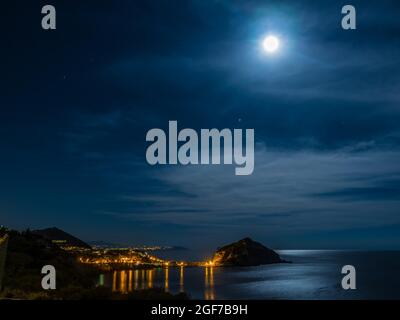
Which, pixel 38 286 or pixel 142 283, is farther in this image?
pixel 142 283

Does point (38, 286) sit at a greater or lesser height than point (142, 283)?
greater

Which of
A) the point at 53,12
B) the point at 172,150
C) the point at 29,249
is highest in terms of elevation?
the point at 53,12

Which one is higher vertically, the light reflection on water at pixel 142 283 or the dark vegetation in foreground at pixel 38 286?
the dark vegetation in foreground at pixel 38 286

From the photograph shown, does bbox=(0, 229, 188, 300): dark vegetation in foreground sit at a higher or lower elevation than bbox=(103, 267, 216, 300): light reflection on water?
higher

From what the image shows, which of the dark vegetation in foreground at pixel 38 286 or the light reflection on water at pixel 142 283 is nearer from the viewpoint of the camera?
the dark vegetation in foreground at pixel 38 286

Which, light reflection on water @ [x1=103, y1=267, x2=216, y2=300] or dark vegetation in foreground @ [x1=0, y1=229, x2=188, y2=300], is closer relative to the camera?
dark vegetation in foreground @ [x1=0, y1=229, x2=188, y2=300]
